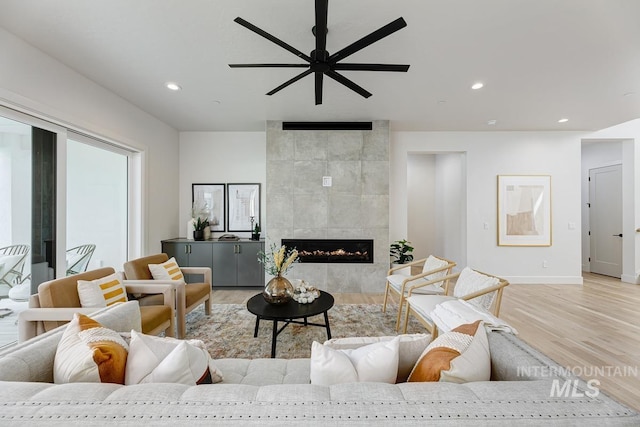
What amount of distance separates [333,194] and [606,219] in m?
5.84

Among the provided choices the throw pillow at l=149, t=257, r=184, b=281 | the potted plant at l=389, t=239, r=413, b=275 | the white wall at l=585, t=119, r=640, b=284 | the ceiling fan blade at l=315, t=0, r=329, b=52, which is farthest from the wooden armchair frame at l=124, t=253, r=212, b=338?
the white wall at l=585, t=119, r=640, b=284

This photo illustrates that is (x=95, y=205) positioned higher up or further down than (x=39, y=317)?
higher up

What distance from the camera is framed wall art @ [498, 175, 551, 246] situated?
15.9 feet

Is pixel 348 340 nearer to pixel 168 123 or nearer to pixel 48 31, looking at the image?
pixel 48 31

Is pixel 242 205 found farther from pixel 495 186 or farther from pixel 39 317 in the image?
pixel 495 186

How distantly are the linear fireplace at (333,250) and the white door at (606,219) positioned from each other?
515cm

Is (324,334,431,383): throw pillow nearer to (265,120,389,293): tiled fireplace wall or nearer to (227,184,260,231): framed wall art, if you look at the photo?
(265,120,389,293): tiled fireplace wall

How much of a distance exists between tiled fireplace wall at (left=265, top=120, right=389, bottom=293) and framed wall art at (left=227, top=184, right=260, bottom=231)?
709 millimetres

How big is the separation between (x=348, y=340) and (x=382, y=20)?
2.30 metres

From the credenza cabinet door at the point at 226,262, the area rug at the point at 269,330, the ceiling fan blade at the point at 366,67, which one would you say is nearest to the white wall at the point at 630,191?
the area rug at the point at 269,330

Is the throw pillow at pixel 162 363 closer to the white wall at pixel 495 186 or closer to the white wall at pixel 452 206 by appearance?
the white wall at pixel 495 186

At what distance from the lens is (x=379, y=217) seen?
14.3ft

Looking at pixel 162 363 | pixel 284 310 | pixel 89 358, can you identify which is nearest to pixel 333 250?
pixel 284 310

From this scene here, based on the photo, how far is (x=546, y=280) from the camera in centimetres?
479
